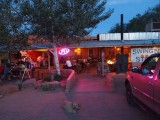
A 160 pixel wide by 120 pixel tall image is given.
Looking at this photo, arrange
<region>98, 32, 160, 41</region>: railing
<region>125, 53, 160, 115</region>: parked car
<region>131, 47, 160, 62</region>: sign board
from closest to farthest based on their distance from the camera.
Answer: <region>125, 53, 160, 115</region>: parked car < <region>131, 47, 160, 62</region>: sign board < <region>98, 32, 160, 41</region>: railing

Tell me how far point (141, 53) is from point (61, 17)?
390 inches

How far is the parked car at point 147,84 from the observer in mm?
7664

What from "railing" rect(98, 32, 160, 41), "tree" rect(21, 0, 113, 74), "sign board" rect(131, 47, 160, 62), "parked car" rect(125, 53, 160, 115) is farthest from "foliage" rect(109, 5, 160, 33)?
"parked car" rect(125, 53, 160, 115)

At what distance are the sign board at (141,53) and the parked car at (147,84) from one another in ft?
49.0

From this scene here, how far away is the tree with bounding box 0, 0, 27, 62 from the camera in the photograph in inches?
680

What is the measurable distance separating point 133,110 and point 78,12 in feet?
28.6

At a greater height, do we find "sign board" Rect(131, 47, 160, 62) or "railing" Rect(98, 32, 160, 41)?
"railing" Rect(98, 32, 160, 41)

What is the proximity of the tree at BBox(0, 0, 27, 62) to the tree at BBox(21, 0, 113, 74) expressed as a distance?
19.0 inches

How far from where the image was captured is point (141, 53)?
85.1 ft

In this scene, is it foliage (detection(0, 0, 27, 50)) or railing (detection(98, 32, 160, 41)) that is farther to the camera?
railing (detection(98, 32, 160, 41))

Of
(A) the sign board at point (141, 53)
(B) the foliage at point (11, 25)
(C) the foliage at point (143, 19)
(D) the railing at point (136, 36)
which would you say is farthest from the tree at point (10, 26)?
(C) the foliage at point (143, 19)

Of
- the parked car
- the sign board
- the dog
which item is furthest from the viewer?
the sign board

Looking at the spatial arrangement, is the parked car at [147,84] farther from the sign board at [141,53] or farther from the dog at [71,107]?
the sign board at [141,53]

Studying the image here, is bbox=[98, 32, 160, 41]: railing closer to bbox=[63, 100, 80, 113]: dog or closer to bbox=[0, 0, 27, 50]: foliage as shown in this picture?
bbox=[0, 0, 27, 50]: foliage
